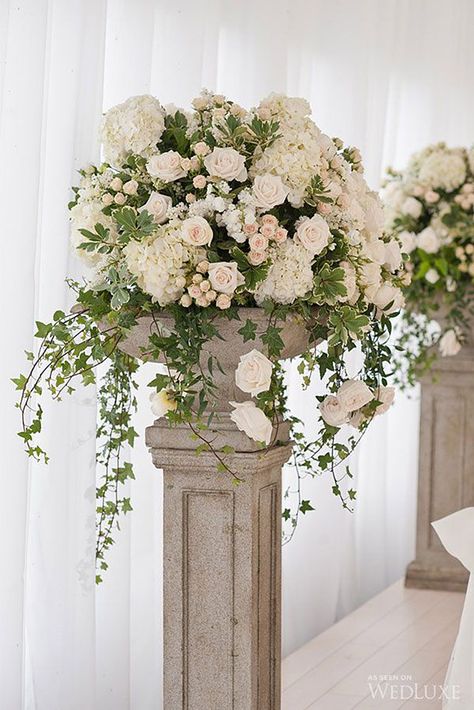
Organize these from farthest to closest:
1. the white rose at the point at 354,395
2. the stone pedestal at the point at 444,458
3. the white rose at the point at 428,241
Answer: the stone pedestal at the point at 444,458
the white rose at the point at 428,241
the white rose at the point at 354,395

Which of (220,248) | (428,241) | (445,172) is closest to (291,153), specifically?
(220,248)

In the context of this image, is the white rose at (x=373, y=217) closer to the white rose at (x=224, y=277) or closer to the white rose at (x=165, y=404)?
the white rose at (x=224, y=277)

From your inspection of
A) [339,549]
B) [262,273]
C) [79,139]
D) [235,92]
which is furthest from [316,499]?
[262,273]

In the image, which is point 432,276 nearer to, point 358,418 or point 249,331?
point 358,418

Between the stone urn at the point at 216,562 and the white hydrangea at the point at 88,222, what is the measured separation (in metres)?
0.22

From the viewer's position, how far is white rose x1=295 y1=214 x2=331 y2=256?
259cm

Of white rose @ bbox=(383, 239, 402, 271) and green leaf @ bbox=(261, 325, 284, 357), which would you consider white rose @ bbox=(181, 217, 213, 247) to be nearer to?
green leaf @ bbox=(261, 325, 284, 357)

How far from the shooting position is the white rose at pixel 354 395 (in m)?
2.79

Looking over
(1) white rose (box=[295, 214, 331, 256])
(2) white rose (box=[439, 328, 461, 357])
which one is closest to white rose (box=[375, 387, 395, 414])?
(1) white rose (box=[295, 214, 331, 256])

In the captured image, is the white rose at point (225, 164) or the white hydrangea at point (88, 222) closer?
the white rose at point (225, 164)

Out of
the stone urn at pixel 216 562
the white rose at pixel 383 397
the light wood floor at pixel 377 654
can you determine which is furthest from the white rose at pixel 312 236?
the light wood floor at pixel 377 654

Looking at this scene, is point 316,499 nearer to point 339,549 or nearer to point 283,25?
point 339,549

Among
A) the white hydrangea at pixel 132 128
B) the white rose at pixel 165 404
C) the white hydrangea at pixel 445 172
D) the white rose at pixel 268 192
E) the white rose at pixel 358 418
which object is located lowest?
the white rose at pixel 358 418

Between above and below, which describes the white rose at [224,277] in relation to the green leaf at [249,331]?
above
